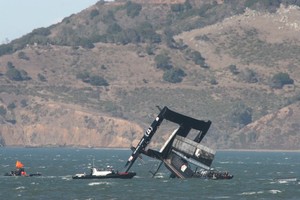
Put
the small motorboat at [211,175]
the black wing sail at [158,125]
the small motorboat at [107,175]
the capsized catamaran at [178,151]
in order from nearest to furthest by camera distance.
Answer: the black wing sail at [158,125] → the capsized catamaran at [178,151] → the small motorboat at [211,175] → the small motorboat at [107,175]

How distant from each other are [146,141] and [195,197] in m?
25.2

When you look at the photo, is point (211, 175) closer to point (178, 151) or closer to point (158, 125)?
point (178, 151)

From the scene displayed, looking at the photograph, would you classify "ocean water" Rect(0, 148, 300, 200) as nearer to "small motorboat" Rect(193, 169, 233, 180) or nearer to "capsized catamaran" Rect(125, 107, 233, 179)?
"small motorboat" Rect(193, 169, 233, 180)

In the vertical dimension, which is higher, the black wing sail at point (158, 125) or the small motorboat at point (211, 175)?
the black wing sail at point (158, 125)

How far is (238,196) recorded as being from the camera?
366 ft

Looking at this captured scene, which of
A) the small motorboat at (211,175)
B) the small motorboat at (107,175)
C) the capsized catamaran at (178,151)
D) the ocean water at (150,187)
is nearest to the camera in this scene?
the ocean water at (150,187)

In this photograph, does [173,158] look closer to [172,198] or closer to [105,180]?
[105,180]

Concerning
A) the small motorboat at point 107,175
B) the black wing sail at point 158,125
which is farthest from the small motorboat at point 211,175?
the small motorboat at point 107,175

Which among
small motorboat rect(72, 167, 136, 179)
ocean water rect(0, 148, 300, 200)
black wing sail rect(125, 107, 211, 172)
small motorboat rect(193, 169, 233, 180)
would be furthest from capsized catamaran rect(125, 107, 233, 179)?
small motorboat rect(72, 167, 136, 179)

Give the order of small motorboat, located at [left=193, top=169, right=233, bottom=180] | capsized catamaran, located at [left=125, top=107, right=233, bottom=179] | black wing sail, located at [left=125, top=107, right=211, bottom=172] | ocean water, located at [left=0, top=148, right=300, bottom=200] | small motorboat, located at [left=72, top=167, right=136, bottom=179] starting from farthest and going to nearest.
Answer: small motorboat, located at [left=72, top=167, right=136, bottom=179]
small motorboat, located at [left=193, top=169, right=233, bottom=180]
capsized catamaran, located at [left=125, top=107, right=233, bottom=179]
black wing sail, located at [left=125, top=107, right=211, bottom=172]
ocean water, located at [left=0, top=148, right=300, bottom=200]

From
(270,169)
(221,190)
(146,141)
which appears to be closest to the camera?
(221,190)

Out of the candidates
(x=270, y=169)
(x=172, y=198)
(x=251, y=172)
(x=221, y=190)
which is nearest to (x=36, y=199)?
(x=172, y=198)

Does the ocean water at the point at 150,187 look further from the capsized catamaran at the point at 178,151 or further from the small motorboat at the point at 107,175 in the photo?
the capsized catamaran at the point at 178,151

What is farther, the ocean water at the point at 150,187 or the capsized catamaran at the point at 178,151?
the capsized catamaran at the point at 178,151
